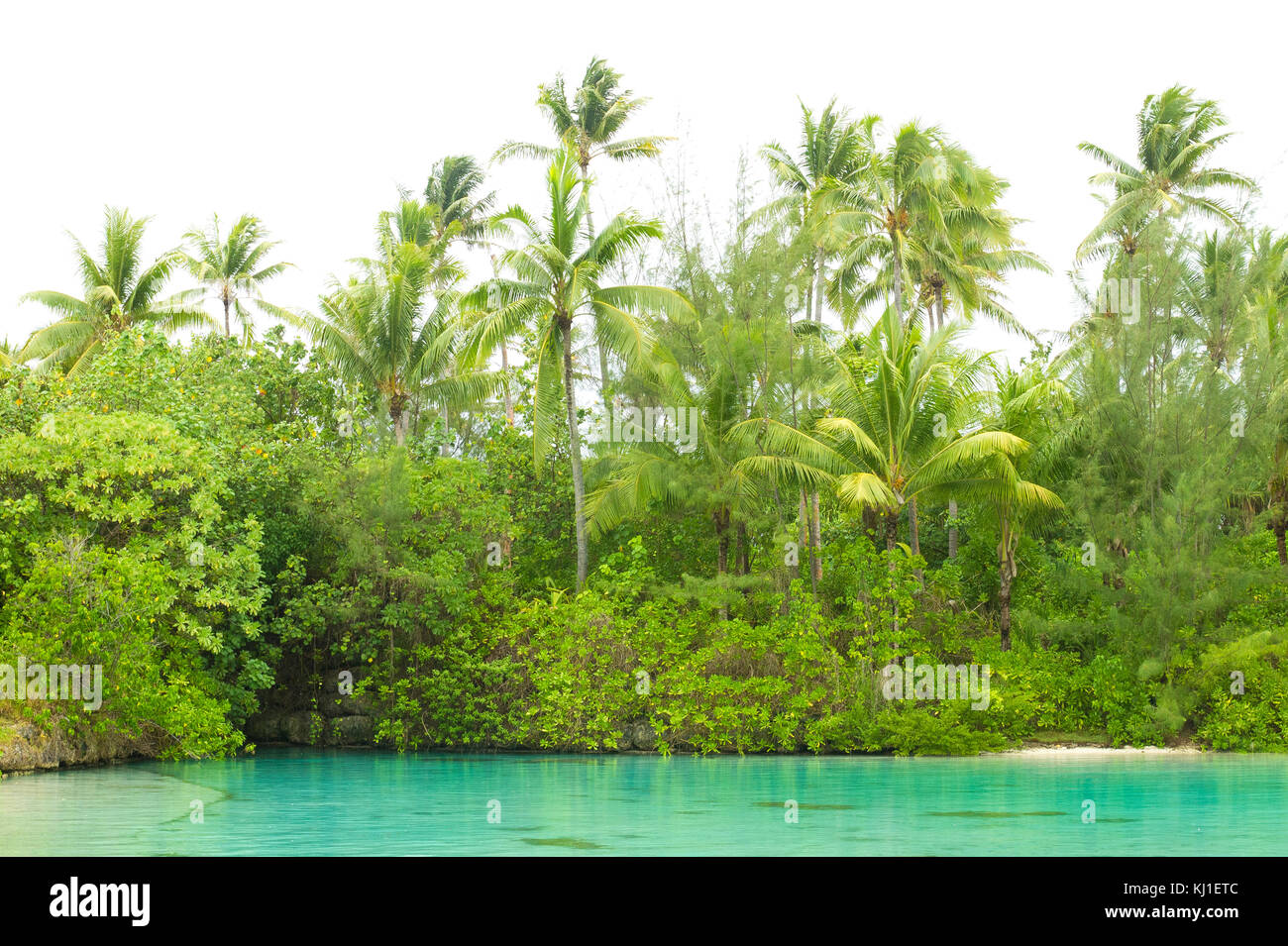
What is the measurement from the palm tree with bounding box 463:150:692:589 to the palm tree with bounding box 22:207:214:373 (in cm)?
1249

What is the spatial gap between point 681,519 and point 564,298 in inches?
223

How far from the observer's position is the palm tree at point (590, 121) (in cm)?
3750

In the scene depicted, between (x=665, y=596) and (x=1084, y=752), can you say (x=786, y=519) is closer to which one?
(x=665, y=596)

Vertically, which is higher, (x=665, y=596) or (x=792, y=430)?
(x=792, y=430)

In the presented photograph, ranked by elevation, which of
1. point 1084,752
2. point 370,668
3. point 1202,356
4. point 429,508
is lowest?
point 1084,752

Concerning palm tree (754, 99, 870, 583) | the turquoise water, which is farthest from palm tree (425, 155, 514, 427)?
the turquoise water

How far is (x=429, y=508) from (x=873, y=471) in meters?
9.45

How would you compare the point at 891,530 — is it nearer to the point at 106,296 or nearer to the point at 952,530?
the point at 952,530

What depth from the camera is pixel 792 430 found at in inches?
950

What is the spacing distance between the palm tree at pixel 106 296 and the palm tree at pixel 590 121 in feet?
36.0

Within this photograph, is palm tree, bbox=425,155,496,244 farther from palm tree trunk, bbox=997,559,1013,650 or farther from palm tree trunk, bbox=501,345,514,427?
palm tree trunk, bbox=997,559,1013,650

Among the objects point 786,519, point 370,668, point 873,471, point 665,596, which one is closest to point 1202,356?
point 873,471

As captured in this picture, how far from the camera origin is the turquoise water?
12.0 metres
